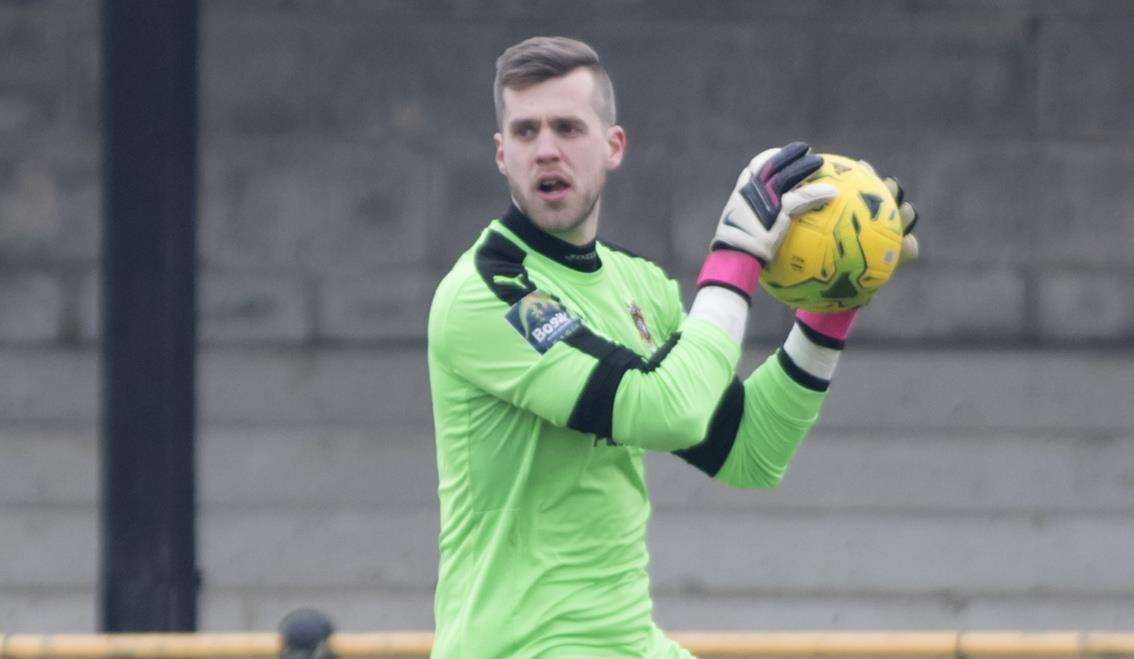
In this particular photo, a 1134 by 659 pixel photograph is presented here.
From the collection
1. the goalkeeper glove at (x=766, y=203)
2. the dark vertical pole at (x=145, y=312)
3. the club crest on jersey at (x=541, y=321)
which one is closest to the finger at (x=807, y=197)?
the goalkeeper glove at (x=766, y=203)

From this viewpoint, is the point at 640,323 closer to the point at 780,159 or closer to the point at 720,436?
the point at 720,436

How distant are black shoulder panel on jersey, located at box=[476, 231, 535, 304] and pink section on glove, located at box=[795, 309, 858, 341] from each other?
2.31 feet

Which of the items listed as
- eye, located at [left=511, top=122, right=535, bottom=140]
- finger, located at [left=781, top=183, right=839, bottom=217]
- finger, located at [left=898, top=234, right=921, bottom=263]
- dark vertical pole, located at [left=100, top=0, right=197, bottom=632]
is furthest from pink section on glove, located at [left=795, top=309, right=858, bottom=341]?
dark vertical pole, located at [left=100, top=0, right=197, bottom=632]

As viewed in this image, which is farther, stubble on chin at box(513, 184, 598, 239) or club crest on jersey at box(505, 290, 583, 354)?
stubble on chin at box(513, 184, 598, 239)

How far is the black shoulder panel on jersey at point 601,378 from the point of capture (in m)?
3.50

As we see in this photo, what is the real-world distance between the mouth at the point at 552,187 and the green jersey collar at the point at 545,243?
0.06m

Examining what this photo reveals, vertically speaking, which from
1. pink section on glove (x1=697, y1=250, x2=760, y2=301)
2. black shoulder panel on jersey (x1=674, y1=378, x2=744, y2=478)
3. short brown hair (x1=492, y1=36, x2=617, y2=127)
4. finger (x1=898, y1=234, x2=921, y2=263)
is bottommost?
black shoulder panel on jersey (x1=674, y1=378, x2=744, y2=478)

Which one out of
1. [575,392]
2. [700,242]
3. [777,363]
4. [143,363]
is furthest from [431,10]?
[575,392]

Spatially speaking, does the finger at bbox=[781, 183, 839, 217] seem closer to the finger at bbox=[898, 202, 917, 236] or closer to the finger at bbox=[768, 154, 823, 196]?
the finger at bbox=[768, 154, 823, 196]

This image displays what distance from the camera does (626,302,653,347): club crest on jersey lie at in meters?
3.91

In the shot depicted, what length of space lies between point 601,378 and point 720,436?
62 centimetres

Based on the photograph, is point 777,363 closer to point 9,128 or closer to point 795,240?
point 795,240

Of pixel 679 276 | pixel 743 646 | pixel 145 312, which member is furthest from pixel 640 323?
pixel 679 276

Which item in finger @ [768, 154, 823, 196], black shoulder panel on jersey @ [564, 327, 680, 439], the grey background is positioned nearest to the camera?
black shoulder panel on jersey @ [564, 327, 680, 439]
